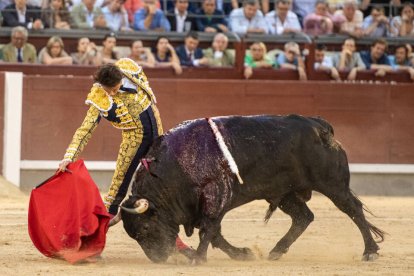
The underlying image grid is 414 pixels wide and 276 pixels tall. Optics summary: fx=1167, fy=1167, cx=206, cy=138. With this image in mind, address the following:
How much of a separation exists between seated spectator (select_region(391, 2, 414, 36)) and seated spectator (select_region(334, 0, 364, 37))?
1.37ft

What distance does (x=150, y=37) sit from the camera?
11625mm

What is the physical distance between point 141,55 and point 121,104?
15.7 feet

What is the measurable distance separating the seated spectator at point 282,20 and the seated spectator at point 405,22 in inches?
47.1

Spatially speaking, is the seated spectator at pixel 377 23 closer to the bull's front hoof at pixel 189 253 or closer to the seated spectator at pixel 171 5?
the seated spectator at pixel 171 5

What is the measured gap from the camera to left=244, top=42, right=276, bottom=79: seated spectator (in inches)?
466

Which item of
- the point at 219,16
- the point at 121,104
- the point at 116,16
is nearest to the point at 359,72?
the point at 219,16

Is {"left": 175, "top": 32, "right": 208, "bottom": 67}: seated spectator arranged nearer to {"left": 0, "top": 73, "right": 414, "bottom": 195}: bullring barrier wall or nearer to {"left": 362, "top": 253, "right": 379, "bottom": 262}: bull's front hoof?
{"left": 0, "top": 73, "right": 414, "bottom": 195}: bullring barrier wall

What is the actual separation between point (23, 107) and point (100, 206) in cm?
468

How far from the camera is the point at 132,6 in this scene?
1203 centimetres

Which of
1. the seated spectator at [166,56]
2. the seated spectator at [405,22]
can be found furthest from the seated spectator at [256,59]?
the seated spectator at [405,22]

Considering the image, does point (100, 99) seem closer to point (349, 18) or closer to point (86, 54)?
point (86, 54)

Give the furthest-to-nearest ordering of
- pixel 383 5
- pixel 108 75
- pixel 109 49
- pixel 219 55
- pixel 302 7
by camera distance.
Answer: pixel 383 5
pixel 302 7
pixel 219 55
pixel 109 49
pixel 108 75

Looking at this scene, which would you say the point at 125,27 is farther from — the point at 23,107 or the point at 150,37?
the point at 23,107

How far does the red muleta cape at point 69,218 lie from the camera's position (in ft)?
22.4
